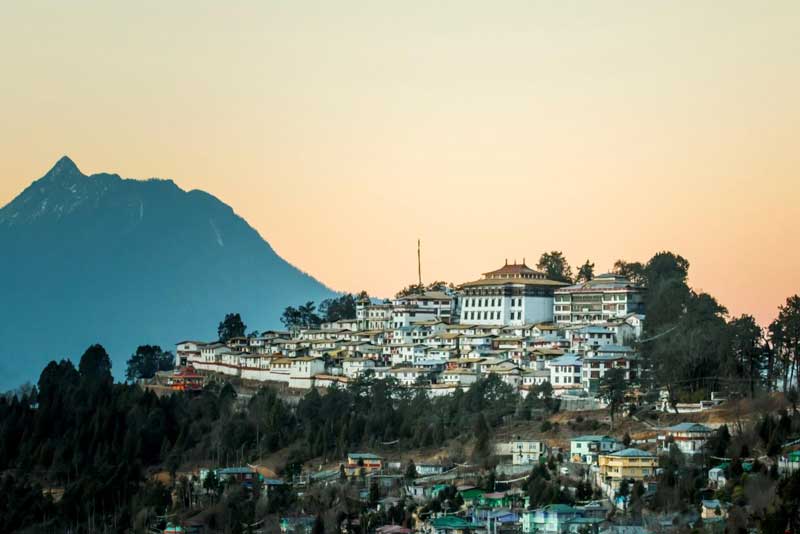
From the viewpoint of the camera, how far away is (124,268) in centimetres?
16588

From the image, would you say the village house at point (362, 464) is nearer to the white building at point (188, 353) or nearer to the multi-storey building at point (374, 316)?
the multi-storey building at point (374, 316)

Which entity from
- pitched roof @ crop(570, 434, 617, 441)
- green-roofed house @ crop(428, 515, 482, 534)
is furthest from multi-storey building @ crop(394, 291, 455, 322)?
green-roofed house @ crop(428, 515, 482, 534)

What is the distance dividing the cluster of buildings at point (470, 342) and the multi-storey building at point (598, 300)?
0.04m

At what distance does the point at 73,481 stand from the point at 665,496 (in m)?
25.2

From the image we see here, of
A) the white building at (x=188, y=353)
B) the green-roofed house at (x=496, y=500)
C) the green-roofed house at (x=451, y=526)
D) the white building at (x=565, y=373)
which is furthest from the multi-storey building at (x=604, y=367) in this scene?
the white building at (x=188, y=353)

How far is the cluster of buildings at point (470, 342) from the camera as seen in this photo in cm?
5841

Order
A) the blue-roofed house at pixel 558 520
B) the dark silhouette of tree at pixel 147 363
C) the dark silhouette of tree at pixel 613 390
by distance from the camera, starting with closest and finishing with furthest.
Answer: the blue-roofed house at pixel 558 520 → the dark silhouette of tree at pixel 613 390 → the dark silhouette of tree at pixel 147 363

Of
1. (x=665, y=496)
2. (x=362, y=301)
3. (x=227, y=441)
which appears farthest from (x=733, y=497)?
(x=362, y=301)

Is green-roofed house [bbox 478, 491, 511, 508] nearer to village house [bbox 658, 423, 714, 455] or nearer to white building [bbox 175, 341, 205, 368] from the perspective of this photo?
village house [bbox 658, 423, 714, 455]

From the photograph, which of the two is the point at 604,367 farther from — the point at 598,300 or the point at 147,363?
the point at 147,363

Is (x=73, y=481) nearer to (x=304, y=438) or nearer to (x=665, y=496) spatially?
(x=304, y=438)

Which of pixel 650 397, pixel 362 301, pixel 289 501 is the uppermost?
pixel 362 301

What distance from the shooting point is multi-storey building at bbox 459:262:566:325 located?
217 ft

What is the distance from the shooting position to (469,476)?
49812 mm
